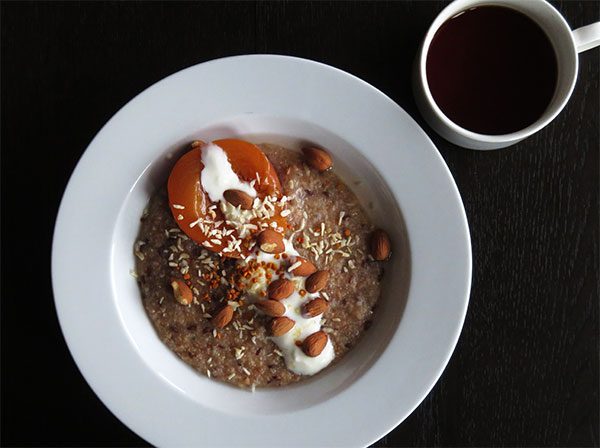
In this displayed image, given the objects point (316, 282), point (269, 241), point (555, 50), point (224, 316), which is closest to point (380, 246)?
point (316, 282)

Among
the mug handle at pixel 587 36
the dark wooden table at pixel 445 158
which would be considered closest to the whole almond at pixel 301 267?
the dark wooden table at pixel 445 158

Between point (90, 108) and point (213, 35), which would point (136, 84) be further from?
point (213, 35)

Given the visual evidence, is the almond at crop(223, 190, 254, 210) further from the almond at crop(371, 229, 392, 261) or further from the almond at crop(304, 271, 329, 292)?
the almond at crop(371, 229, 392, 261)

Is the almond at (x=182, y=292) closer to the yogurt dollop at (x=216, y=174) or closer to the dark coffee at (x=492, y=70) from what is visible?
the yogurt dollop at (x=216, y=174)

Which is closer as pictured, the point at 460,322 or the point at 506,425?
the point at 460,322

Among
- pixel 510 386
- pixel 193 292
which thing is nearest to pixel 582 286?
pixel 510 386

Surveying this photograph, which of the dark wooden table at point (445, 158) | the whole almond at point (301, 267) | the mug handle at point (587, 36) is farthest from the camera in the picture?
the dark wooden table at point (445, 158)

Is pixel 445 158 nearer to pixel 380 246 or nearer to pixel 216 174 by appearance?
pixel 380 246
